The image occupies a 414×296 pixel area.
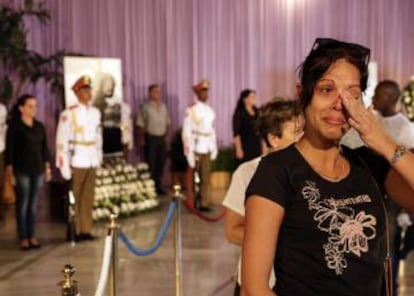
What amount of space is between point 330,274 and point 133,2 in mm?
12536

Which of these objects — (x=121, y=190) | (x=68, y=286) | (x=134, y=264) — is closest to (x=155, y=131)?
(x=121, y=190)

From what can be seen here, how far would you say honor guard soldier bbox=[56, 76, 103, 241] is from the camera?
8.07 meters

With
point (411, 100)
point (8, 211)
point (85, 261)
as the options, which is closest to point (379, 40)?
point (411, 100)

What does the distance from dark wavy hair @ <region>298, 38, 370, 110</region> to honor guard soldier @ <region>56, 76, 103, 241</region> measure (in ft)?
21.0

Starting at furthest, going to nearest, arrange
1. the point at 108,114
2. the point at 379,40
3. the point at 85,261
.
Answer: the point at 379,40
the point at 108,114
the point at 85,261

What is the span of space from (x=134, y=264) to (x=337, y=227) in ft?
18.1

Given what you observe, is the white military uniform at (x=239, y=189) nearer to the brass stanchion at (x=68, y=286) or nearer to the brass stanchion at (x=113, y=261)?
the brass stanchion at (x=68, y=286)

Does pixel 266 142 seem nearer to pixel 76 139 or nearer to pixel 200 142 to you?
pixel 76 139

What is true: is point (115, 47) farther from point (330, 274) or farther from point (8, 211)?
point (330, 274)

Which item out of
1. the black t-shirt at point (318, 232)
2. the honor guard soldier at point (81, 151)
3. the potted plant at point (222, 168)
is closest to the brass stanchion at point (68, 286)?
the black t-shirt at point (318, 232)

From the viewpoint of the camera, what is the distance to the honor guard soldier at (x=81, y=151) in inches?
318

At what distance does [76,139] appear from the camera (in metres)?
8.15

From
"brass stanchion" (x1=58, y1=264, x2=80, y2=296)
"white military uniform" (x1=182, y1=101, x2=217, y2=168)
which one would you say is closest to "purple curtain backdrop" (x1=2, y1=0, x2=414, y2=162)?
"white military uniform" (x1=182, y1=101, x2=217, y2=168)

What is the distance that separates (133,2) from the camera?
1383 cm
